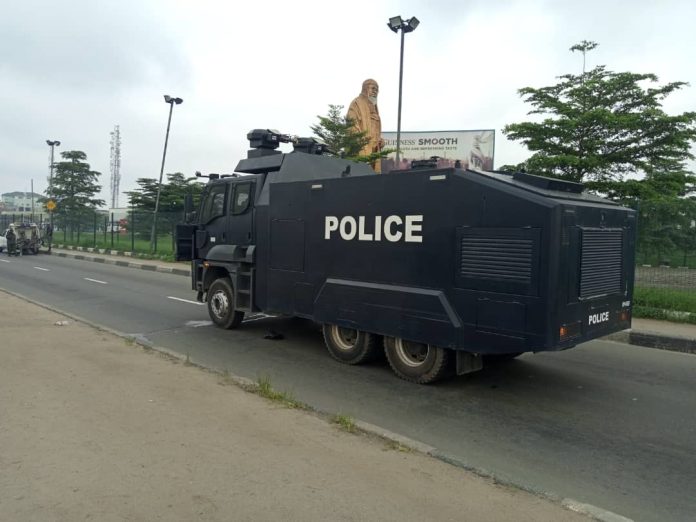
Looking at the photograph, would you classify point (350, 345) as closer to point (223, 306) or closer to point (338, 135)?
point (223, 306)

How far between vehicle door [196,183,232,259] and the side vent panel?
15.9 feet

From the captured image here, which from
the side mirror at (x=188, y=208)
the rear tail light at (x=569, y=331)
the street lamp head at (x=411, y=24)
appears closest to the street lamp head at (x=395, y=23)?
the street lamp head at (x=411, y=24)

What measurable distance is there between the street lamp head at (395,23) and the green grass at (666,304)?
401 inches

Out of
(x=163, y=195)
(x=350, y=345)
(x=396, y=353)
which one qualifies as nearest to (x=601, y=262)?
(x=396, y=353)

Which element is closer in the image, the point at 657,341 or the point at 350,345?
the point at 350,345

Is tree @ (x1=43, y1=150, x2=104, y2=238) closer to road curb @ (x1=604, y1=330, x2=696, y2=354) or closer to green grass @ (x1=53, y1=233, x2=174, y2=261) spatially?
green grass @ (x1=53, y1=233, x2=174, y2=261)

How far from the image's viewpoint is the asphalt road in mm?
3934

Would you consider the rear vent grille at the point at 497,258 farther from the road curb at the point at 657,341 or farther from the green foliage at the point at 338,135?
the green foliage at the point at 338,135

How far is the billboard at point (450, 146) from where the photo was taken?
31.2 meters

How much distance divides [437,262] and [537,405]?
177cm

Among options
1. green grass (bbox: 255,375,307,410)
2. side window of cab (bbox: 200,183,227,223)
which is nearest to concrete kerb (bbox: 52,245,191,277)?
side window of cab (bbox: 200,183,227,223)

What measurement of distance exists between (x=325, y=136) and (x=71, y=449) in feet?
65.2

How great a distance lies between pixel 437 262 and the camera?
585 cm

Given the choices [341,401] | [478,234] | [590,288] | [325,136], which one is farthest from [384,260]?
[325,136]
